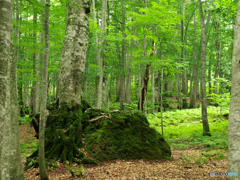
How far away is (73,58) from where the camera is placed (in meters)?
5.07

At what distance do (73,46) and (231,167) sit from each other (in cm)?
481

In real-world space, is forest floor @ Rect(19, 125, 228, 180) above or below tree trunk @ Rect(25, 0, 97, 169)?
below

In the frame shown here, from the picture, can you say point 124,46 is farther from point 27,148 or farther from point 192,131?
point 27,148

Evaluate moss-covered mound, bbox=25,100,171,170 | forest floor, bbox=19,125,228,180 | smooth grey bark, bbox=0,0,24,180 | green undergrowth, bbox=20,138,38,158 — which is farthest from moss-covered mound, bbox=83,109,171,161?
smooth grey bark, bbox=0,0,24,180

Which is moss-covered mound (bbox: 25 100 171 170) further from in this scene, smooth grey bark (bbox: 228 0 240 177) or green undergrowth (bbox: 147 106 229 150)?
smooth grey bark (bbox: 228 0 240 177)

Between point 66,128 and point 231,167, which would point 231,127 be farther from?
point 66,128

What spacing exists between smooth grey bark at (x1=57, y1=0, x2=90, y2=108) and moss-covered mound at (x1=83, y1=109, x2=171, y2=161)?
850mm

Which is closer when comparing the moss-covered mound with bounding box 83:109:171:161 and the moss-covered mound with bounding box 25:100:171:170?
the moss-covered mound with bounding box 25:100:171:170

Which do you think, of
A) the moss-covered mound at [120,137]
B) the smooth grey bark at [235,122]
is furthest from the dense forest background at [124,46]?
the smooth grey bark at [235,122]

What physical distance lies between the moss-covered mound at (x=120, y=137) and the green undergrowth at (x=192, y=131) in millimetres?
2105

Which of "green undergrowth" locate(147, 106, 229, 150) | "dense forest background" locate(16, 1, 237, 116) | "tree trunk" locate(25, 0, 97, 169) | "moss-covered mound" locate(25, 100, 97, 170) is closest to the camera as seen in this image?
"moss-covered mound" locate(25, 100, 97, 170)

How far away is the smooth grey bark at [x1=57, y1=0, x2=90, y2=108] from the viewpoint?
4.95 m

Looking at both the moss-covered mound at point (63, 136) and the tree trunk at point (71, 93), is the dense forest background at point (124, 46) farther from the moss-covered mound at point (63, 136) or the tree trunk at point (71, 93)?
the moss-covered mound at point (63, 136)

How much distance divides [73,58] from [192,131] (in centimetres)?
766
